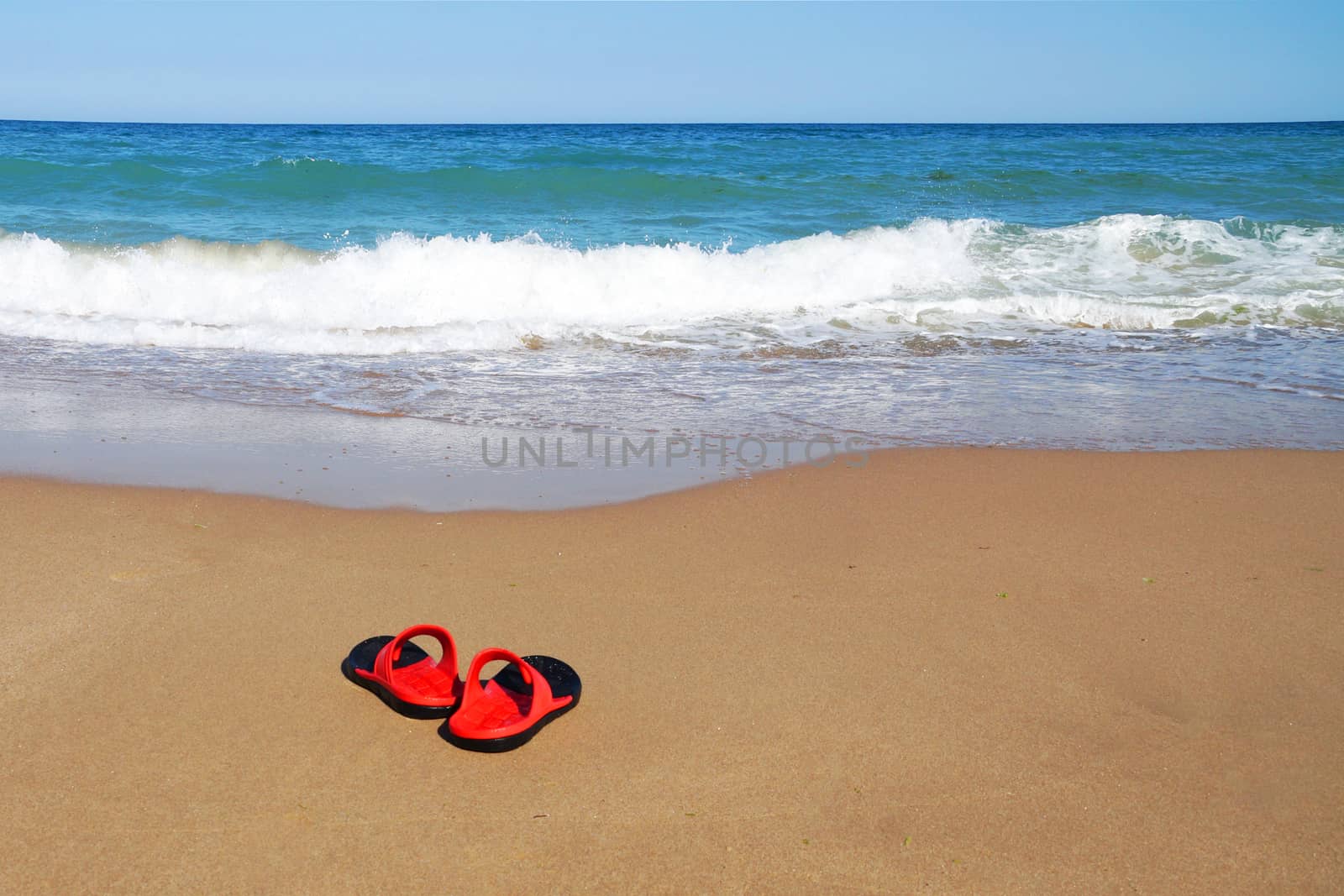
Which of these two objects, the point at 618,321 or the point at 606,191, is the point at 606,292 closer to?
the point at 618,321

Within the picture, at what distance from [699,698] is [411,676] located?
30.1 inches

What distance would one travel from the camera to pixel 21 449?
484 centimetres

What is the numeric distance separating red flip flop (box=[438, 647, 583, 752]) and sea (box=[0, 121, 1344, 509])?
5.16ft

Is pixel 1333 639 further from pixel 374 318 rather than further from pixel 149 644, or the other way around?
pixel 374 318

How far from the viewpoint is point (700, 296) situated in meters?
9.88

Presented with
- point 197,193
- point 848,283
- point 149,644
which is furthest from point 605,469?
point 197,193

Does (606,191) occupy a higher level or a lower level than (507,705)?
higher

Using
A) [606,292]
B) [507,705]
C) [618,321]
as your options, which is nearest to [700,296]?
[606,292]

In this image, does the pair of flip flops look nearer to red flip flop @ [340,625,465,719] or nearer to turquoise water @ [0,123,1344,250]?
red flip flop @ [340,625,465,719]

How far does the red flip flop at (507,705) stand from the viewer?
251 centimetres

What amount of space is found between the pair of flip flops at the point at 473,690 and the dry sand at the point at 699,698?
6 cm

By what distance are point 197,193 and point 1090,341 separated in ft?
44.6

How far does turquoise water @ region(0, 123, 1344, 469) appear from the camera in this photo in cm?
612

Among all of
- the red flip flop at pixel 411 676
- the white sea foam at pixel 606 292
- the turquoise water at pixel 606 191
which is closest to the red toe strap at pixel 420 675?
the red flip flop at pixel 411 676
